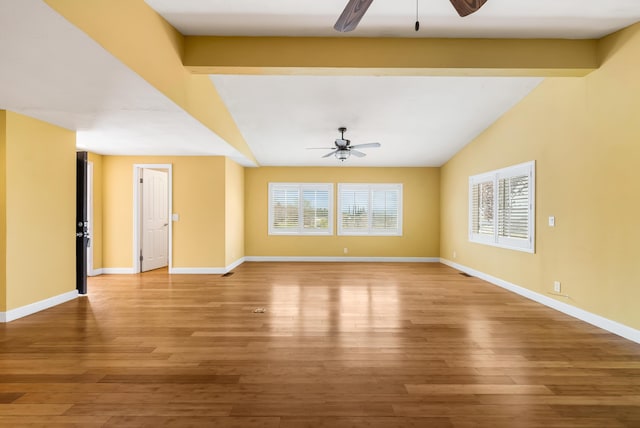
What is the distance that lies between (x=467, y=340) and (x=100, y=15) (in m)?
4.01

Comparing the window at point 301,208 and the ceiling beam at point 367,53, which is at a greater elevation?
the ceiling beam at point 367,53

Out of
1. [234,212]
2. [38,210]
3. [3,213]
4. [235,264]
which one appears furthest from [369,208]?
[3,213]

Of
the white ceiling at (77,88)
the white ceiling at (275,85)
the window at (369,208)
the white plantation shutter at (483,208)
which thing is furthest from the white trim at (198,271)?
the white plantation shutter at (483,208)

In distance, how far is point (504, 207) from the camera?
5.19m

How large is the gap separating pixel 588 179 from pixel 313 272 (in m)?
4.68

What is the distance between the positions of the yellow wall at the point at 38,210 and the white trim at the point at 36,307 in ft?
0.17

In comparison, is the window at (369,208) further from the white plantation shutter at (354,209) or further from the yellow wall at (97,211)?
the yellow wall at (97,211)

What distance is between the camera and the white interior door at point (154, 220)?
6.49 m

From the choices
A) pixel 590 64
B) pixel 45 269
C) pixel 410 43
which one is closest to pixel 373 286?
pixel 410 43

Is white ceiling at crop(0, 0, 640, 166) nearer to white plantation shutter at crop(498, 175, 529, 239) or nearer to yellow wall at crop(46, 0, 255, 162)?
yellow wall at crop(46, 0, 255, 162)

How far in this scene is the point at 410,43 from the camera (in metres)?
3.25

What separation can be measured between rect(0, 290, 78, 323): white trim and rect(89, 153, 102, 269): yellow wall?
76.9 inches

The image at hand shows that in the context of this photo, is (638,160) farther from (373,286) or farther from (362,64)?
(373,286)

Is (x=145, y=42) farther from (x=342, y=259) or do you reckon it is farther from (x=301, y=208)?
(x=342, y=259)
